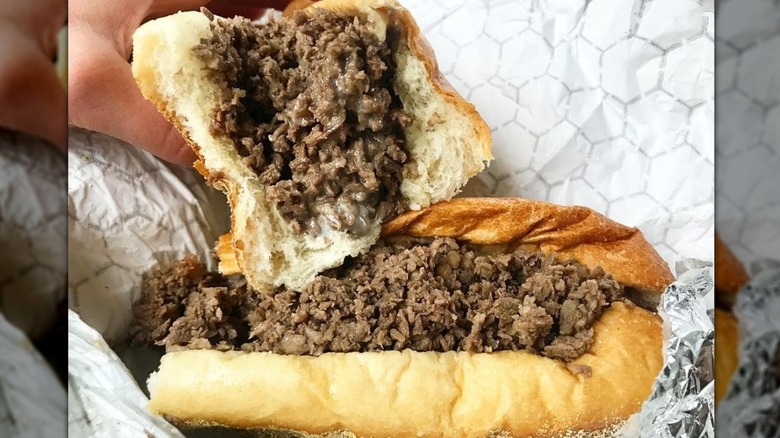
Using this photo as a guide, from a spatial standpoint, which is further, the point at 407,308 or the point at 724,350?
the point at 407,308

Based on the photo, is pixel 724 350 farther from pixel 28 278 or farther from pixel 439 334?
pixel 28 278

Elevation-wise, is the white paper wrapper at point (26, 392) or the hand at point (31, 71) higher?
the hand at point (31, 71)

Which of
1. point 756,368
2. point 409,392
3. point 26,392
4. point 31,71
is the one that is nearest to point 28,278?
point 26,392

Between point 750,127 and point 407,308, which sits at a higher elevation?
point 750,127

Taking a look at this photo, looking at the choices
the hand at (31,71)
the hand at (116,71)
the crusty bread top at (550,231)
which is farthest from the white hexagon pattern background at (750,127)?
the hand at (31,71)

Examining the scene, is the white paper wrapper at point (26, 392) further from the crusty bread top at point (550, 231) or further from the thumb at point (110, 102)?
the crusty bread top at point (550, 231)

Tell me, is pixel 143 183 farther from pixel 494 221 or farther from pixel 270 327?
pixel 494 221
